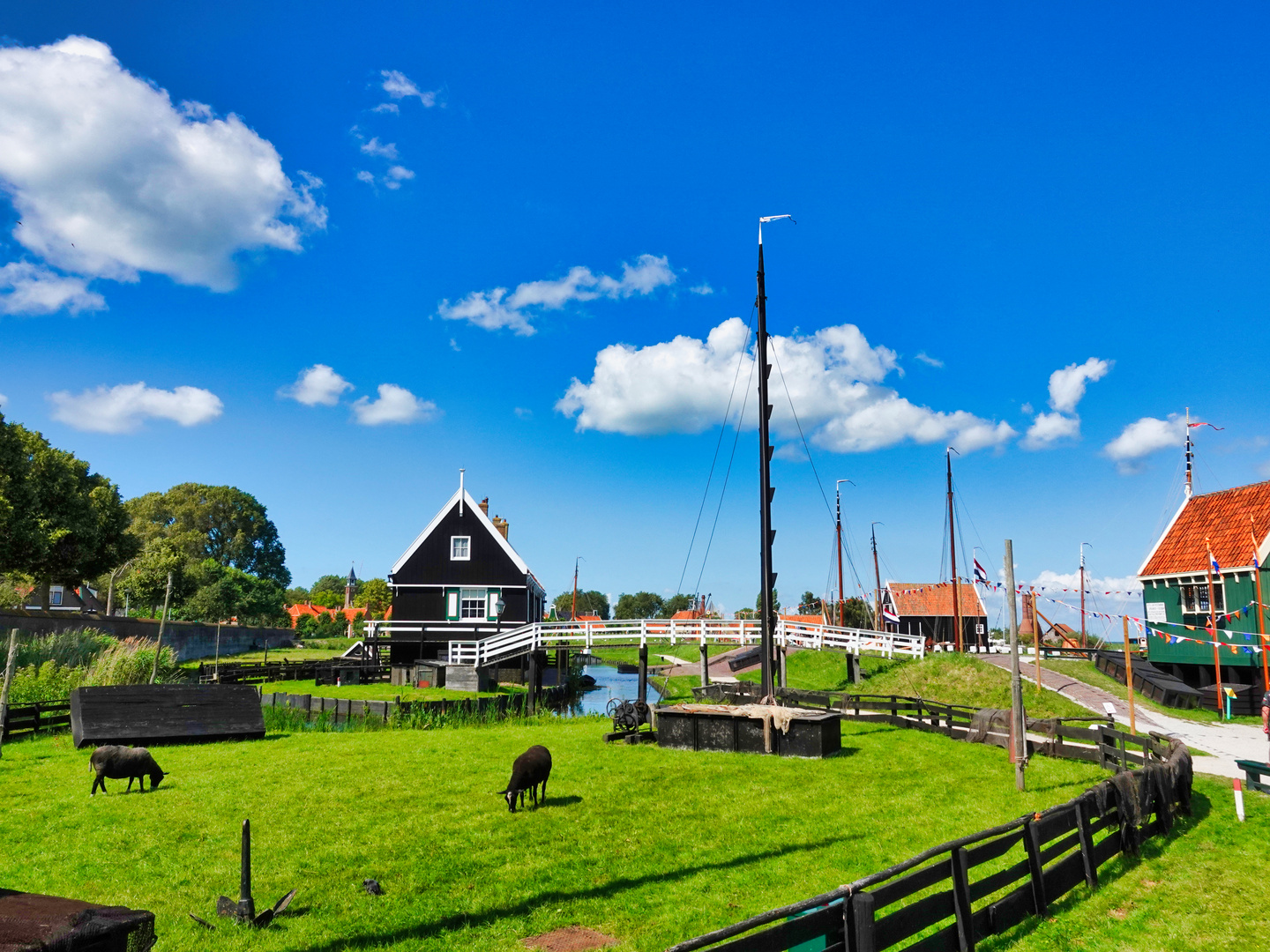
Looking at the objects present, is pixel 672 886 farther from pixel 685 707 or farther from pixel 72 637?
pixel 72 637

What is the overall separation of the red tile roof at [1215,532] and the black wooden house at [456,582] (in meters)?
34.4

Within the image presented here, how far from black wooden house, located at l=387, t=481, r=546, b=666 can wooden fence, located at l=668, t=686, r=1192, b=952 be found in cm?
3594

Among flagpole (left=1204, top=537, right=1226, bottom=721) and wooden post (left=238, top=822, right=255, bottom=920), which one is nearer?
wooden post (left=238, top=822, right=255, bottom=920)

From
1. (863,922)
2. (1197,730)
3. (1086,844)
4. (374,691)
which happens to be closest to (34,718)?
(374,691)

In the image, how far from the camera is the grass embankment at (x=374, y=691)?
111ft

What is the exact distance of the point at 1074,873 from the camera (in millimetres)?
9680

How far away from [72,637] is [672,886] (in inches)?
1235

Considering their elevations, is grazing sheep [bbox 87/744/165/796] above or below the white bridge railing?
below

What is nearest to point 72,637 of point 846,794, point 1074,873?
point 846,794

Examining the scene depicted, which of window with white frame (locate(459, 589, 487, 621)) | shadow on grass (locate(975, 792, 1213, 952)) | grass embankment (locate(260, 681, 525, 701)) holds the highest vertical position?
window with white frame (locate(459, 589, 487, 621))

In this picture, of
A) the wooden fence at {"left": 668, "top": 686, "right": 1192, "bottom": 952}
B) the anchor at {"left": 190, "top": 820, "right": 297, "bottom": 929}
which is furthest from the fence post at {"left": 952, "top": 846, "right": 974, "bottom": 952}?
the anchor at {"left": 190, "top": 820, "right": 297, "bottom": 929}

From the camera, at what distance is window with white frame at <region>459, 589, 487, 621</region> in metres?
45.5

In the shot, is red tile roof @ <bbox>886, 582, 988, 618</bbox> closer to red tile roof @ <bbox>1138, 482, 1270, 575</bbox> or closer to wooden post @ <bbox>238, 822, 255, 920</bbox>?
red tile roof @ <bbox>1138, 482, 1270, 575</bbox>

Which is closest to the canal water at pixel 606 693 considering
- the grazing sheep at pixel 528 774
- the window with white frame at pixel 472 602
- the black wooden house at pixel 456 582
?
the black wooden house at pixel 456 582
